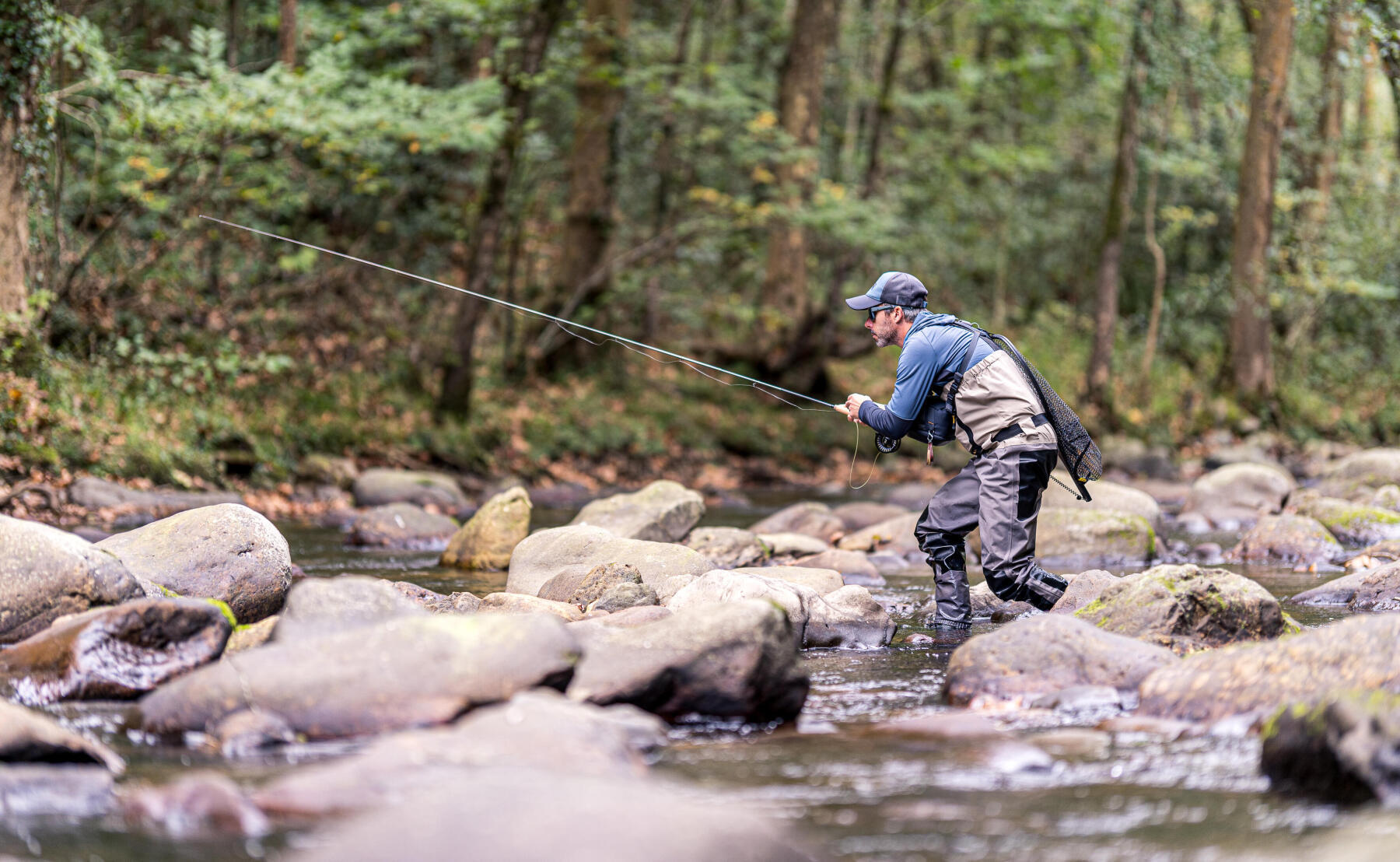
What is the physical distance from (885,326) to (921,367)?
13.4 inches

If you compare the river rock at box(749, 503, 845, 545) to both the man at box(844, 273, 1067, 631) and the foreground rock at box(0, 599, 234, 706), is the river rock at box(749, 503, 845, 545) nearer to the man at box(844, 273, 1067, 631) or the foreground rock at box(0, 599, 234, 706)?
the man at box(844, 273, 1067, 631)

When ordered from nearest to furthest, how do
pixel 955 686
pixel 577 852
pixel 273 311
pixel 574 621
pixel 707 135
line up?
pixel 577 852
pixel 955 686
pixel 574 621
pixel 273 311
pixel 707 135

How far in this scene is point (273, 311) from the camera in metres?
15.0

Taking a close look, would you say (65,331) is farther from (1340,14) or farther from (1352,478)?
(1352,478)

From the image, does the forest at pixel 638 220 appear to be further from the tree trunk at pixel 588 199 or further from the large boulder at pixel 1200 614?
the large boulder at pixel 1200 614

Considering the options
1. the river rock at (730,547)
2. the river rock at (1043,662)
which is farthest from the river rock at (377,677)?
the river rock at (730,547)

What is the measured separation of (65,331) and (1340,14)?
12226 millimetres

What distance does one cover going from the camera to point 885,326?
19.9ft

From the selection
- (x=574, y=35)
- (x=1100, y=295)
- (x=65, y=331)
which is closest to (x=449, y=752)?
(x=65, y=331)

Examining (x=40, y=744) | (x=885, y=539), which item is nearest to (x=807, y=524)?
(x=885, y=539)

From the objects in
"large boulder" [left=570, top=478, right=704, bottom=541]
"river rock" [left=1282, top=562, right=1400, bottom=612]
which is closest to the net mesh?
"river rock" [left=1282, top=562, right=1400, bottom=612]

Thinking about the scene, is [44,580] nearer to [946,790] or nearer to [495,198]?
[946,790]

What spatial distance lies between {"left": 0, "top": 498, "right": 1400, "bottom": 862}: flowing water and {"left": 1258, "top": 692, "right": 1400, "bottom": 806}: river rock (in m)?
0.10

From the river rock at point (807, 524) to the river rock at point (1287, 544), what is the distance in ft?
10.5
